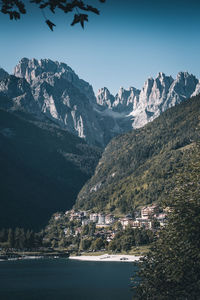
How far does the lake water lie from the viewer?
9888 cm

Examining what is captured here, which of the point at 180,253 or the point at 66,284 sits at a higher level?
the point at 180,253

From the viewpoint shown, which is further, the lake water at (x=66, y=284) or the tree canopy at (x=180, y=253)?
the lake water at (x=66, y=284)

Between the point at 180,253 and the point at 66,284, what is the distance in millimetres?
93756

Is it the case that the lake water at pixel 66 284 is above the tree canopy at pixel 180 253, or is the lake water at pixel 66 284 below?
below

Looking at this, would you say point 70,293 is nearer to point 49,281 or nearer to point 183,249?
point 49,281

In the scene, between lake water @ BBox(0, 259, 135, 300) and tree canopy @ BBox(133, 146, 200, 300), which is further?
lake water @ BBox(0, 259, 135, 300)

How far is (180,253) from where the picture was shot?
33344 mm

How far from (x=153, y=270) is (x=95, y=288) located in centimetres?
7584

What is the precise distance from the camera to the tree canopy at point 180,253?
33125 millimetres

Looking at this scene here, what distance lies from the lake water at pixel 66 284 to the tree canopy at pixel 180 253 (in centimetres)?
5831

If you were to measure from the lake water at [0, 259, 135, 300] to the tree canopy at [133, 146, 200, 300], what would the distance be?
58310 millimetres

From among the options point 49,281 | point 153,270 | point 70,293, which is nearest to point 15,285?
point 49,281

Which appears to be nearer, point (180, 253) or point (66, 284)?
point (180, 253)

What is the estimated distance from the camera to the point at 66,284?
120 m
